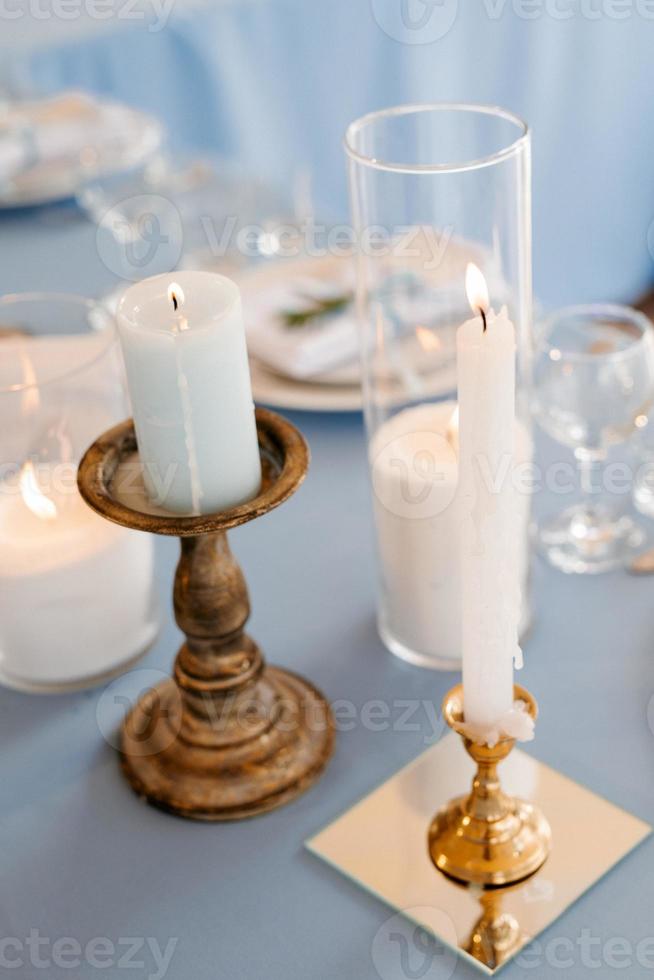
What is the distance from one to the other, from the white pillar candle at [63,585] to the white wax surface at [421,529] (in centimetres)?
15

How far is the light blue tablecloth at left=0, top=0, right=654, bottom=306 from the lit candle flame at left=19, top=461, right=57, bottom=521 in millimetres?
1375

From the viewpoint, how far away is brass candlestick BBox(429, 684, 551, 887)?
578 mm

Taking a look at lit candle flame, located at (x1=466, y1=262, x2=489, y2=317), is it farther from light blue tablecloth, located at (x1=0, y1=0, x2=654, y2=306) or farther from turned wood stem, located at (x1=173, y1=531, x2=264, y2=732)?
light blue tablecloth, located at (x1=0, y1=0, x2=654, y2=306)

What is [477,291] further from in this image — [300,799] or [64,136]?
[64,136]

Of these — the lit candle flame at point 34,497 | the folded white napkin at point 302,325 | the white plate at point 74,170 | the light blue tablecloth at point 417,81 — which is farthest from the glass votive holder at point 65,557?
the light blue tablecloth at point 417,81

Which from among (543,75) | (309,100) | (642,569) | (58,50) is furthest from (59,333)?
(543,75)

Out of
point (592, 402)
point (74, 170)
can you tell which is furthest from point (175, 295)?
point (74, 170)

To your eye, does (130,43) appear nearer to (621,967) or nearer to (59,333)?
(59,333)

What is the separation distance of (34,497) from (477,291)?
0.35 m

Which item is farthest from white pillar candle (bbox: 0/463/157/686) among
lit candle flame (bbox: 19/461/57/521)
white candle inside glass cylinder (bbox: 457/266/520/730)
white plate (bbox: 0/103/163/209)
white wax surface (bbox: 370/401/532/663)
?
white plate (bbox: 0/103/163/209)

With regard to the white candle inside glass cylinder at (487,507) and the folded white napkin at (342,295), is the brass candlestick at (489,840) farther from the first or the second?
the folded white napkin at (342,295)

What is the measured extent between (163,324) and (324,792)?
276 mm

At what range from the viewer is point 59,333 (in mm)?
890

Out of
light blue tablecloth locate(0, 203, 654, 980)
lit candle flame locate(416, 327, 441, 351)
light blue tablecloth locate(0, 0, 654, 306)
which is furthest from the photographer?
light blue tablecloth locate(0, 0, 654, 306)
